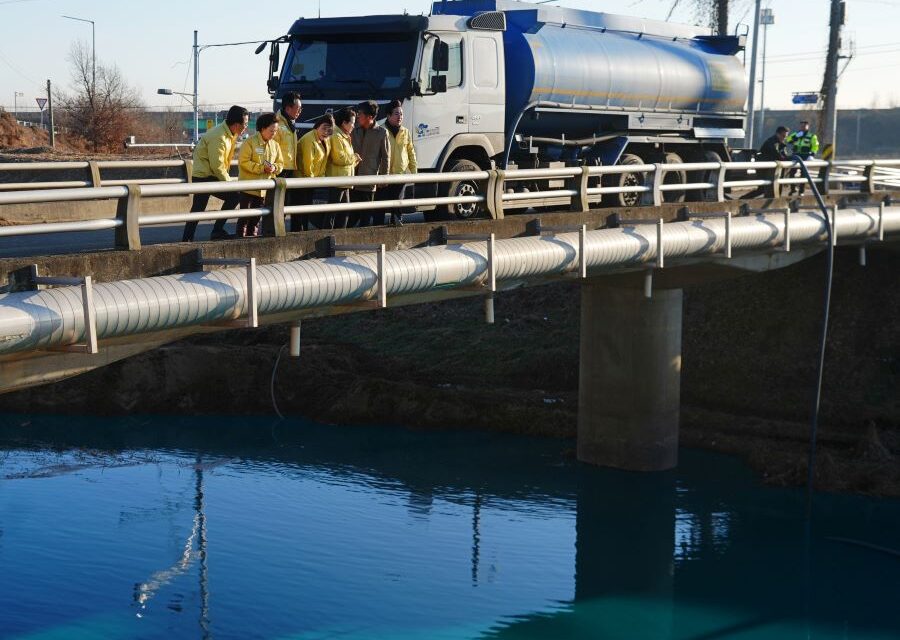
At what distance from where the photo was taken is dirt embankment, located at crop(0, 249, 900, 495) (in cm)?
2622

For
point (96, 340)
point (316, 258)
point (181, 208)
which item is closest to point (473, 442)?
point (181, 208)

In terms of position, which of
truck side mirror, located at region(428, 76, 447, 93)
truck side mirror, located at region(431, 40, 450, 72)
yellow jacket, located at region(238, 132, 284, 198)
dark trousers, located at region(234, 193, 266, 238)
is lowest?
dark trousers, located at region(234, 193, 266, 238)

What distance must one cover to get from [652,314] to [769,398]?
5.58 meters

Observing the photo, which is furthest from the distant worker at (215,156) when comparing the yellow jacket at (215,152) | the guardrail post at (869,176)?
the guardrail post at (869,176)

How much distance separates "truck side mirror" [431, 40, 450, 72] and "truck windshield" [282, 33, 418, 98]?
1.19 feet

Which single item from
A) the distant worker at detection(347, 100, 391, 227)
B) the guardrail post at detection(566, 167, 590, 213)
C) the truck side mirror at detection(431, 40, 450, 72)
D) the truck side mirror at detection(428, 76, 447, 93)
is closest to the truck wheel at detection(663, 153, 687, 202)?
the guardrail post at detection(566, 167, 590, 213)

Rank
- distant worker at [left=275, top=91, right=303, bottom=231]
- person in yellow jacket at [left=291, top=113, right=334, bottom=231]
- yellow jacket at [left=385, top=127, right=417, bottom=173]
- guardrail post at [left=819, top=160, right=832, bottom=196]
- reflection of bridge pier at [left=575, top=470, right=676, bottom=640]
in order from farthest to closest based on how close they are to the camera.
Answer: guardrail post at [left=819, top=160, right=832, bottom=196]
reflection of bridge pier at [left=575, top=470, right=676, bottom=640]
yellow jacket at [left=385, top=127, right=417, bottom=173]
person in yellow jacket at [left=291, top=113, right=334, bottom=231]
distant worker at [left=275, top=91, right=303, bottom=231]

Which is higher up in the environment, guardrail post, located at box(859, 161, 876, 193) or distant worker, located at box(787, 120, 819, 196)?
distant worker, located at box(787, 120, 819, 196)

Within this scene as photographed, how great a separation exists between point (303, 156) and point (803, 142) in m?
19.2

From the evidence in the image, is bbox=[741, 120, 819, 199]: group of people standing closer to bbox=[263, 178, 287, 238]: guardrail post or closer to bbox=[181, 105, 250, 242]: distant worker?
bbox=[263, 178, 287, 238]: guardrail post

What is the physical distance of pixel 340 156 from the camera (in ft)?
45.4

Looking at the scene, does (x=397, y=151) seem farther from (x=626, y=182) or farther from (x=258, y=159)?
(x=626, y=182)

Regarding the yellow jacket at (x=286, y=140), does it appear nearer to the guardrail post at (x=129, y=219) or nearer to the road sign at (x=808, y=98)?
the guardrail post at (x=129, y=219)

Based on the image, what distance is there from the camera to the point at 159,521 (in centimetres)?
2036
